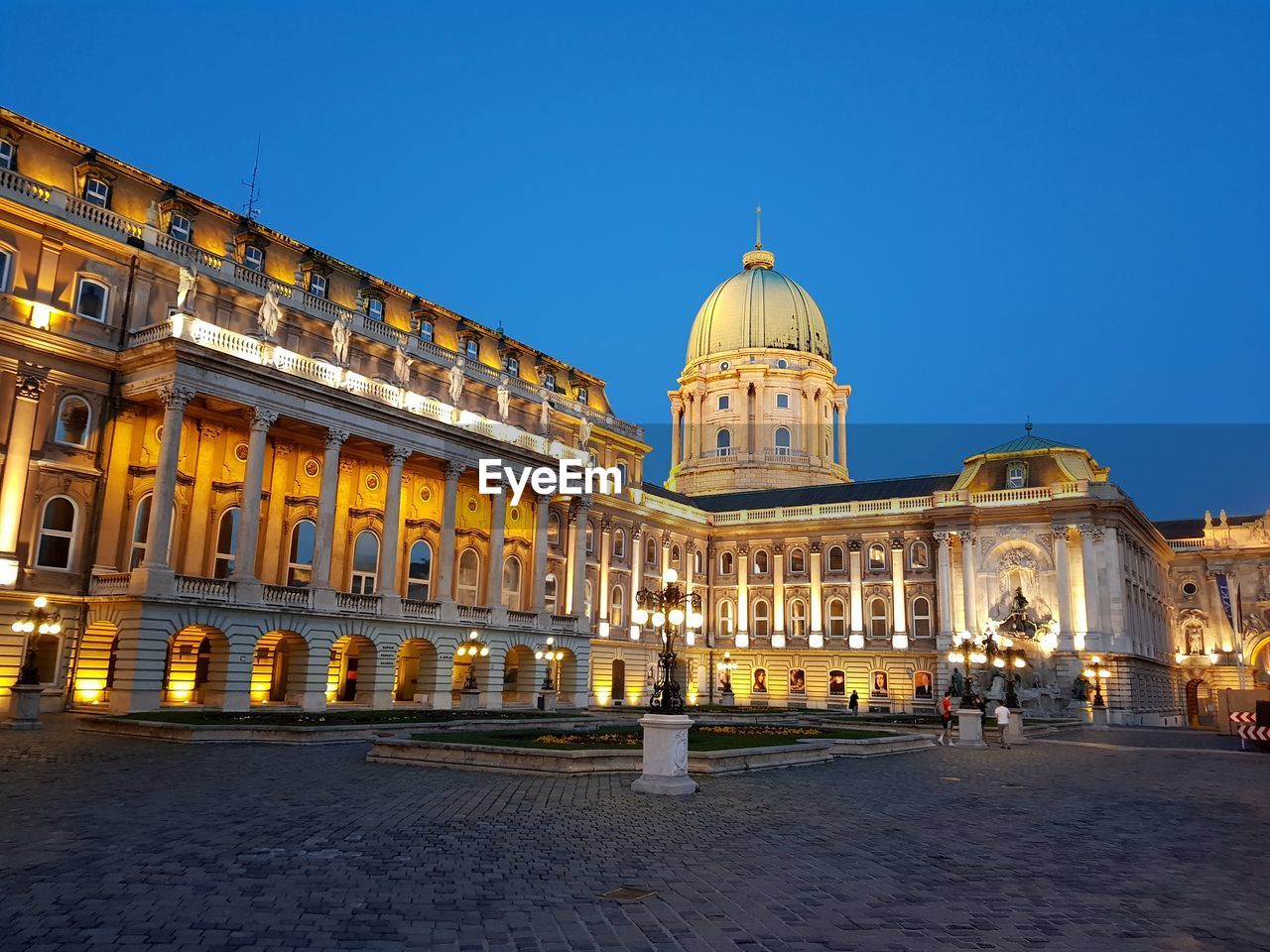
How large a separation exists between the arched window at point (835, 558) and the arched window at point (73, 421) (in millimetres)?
52349

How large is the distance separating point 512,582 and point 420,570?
7632mm

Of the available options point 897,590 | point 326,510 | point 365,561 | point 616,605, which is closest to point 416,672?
point 365,561

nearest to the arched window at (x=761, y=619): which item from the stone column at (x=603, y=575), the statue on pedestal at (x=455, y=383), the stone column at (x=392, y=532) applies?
the stone column at (x=603, y=575)

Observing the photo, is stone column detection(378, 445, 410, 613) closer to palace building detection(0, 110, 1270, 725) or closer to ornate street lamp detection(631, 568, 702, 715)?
palace building detection(0, 110, 1270, 725)

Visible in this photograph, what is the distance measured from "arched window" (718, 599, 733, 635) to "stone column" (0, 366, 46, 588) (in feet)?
172

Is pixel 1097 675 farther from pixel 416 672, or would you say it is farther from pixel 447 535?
pixel 416 672

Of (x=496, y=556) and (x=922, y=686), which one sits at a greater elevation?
(x=496, y=556)

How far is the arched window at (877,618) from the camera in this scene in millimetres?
71125

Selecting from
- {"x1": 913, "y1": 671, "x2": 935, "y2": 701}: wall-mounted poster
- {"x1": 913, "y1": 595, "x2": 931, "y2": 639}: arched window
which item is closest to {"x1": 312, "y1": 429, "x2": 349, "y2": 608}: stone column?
{"x1": 913, "y1": 671, "x2": 935, "y2": 701}: wall-mounted poster

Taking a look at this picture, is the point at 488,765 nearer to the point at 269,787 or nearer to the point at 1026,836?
the point at 269,787

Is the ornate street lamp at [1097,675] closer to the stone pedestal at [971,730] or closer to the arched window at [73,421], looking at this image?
the stone pedestal at [971,730]

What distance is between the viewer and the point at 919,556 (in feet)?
231

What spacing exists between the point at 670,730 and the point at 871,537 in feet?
187

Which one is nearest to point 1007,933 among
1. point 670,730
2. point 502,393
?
point 670,730
